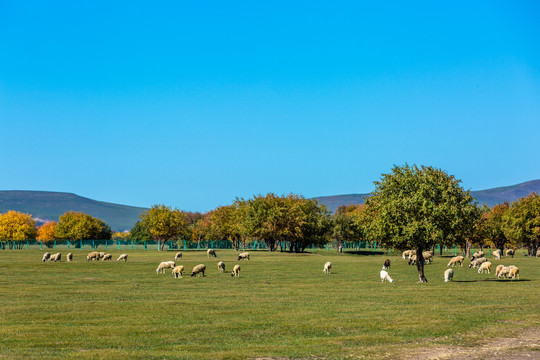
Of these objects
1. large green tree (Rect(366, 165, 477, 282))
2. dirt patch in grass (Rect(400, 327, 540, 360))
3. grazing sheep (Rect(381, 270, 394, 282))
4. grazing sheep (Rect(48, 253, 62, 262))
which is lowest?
dirt patch in grass (Rect(400, 327, 540, 360))

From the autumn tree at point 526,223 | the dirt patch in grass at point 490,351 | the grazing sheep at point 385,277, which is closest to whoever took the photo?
the dirt patch in grass at point 490,351

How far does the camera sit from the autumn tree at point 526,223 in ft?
366

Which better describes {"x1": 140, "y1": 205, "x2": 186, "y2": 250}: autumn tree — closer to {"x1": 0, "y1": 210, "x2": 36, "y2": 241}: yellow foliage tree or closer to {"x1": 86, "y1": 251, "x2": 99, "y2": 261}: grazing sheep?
{"x1": 0, "y1": 210, "x2": 36, "y2": 241}: yellow foliage tree

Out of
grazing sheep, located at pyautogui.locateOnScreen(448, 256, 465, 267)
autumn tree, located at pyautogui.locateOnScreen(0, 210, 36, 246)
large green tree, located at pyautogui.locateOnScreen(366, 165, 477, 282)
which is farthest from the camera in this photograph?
autumn tree, located at pyautogui.locateOnScreen(0, 210, 36, 246)

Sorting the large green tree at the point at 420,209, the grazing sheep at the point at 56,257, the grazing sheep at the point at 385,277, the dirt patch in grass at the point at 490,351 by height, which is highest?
Answer: the large green tree at the point at 420,209

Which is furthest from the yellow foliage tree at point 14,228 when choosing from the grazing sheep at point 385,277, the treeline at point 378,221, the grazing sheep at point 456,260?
the grazing sheep at point 385,277

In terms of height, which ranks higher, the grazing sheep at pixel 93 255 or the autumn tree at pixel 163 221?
the autumn tree at pixel 163 221

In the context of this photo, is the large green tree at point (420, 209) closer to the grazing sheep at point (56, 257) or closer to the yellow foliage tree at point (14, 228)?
the grazing sheep at point (56, 257)

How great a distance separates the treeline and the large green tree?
0.25ft

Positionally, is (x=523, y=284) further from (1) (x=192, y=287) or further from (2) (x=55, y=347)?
(2) (x=55, y=347)

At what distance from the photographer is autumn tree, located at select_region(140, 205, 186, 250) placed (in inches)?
5492

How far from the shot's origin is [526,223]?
112062 mm

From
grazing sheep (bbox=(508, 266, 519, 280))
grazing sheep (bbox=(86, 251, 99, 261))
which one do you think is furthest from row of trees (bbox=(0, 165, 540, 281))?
grazing sheep (bbox=(86, 251, 99, 261))

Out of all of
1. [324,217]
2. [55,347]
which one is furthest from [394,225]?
[324,217]
